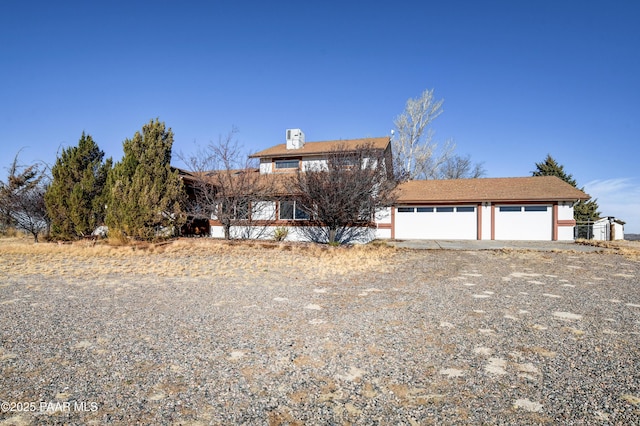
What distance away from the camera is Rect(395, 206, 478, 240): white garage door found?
67.0ft

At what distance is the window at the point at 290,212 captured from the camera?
61.9 ft

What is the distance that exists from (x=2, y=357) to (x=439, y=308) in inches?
214

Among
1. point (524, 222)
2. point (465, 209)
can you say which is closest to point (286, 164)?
point (465, 209)

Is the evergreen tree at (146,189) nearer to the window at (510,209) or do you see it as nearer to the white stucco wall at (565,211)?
the window at (510,209)

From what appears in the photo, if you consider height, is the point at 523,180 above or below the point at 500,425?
above

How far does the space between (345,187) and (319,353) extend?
11.0 m

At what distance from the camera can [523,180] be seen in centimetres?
2172

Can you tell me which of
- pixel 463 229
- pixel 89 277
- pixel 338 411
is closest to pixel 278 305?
pixel 338 411

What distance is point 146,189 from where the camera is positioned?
50.2 feet

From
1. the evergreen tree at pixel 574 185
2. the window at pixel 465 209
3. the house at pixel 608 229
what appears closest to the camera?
the window at pixel 465 209

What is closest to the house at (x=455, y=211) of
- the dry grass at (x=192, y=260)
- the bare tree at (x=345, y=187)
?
the bare tree at (x=345, y=187)

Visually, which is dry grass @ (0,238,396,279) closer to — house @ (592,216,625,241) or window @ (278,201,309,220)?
window @ (278,201,309,220)

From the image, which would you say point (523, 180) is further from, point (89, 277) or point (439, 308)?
point (89, 277)

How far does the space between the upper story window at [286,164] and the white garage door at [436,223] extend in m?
7.28
